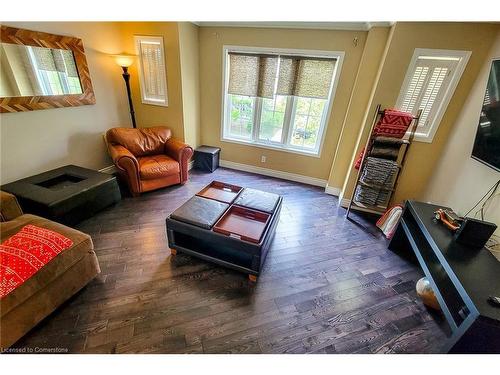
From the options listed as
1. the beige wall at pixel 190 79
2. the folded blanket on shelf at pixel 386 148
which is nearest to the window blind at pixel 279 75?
the beige wall at pixel 190 79

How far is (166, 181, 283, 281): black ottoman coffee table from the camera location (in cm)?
162

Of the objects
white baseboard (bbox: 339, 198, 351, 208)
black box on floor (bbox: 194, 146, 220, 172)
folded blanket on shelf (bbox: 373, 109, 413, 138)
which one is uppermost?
folded blanket on shelf (bbox: 373, 109, 413, 138)

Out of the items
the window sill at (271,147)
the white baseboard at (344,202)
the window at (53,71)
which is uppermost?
the window at (53,71)

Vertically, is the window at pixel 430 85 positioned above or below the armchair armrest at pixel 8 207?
above

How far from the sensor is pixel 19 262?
1.18 m

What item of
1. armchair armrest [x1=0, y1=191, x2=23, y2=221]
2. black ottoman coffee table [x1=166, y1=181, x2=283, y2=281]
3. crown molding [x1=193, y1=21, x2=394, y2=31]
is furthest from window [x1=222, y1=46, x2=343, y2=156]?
armchair armrest [x1=0, y1=191, x2=23, y2=221]

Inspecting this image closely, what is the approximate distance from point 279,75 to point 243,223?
244 centimetres

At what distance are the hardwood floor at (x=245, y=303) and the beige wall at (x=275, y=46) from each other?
154 centimetres

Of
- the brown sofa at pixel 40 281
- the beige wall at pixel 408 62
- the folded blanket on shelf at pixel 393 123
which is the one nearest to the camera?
the brown sofa at pixel 40 281

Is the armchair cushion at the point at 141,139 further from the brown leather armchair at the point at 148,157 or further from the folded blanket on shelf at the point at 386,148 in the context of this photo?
the folded blanket on shelf at the point at 386,148

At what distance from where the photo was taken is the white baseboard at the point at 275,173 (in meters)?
3.52

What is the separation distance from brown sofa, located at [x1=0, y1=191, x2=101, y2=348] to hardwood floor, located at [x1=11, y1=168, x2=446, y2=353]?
0.42ft

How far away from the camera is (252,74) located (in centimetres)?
323

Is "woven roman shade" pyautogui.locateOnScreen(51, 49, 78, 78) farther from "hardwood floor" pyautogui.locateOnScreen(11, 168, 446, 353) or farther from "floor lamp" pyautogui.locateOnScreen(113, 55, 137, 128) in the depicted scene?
"hardwood floor" pyautogui.locateOnScreen(11, 168, 446, 353)
